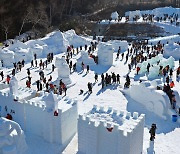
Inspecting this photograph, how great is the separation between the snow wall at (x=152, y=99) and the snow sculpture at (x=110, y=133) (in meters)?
4.89

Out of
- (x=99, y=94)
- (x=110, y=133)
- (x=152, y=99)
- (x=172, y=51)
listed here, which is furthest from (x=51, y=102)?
(x=172, y=51)

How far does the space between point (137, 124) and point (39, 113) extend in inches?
203

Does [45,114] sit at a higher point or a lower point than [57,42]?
lower

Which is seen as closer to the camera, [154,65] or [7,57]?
[154,65]

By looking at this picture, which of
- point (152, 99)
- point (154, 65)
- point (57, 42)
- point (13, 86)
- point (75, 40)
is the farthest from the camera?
point (75, 40)

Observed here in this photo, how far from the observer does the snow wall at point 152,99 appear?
17875mm

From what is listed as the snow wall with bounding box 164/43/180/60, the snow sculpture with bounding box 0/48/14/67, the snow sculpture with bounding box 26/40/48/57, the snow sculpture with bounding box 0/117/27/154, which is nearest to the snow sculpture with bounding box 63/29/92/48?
the snow sculpture with bounding box 26/40/48/57

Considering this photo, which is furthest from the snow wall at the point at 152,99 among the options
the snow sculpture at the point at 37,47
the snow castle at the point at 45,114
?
the snow sculpture at the point at 37,47

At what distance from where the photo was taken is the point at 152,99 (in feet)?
60.6

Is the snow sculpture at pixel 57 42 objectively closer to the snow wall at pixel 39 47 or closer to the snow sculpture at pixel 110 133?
the snow wall at pixel 39 47

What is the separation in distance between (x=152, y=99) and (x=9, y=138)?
9.58 metres

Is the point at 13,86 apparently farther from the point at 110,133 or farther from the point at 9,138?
the point at 110,133

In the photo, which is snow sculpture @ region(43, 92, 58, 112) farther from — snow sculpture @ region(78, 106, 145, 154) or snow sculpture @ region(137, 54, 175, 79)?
snow sculpture @ region(137, 54, 175, 79)

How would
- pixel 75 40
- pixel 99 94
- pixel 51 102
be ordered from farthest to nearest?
pixel 75 40
pixel 99 94
pixel 51 102
